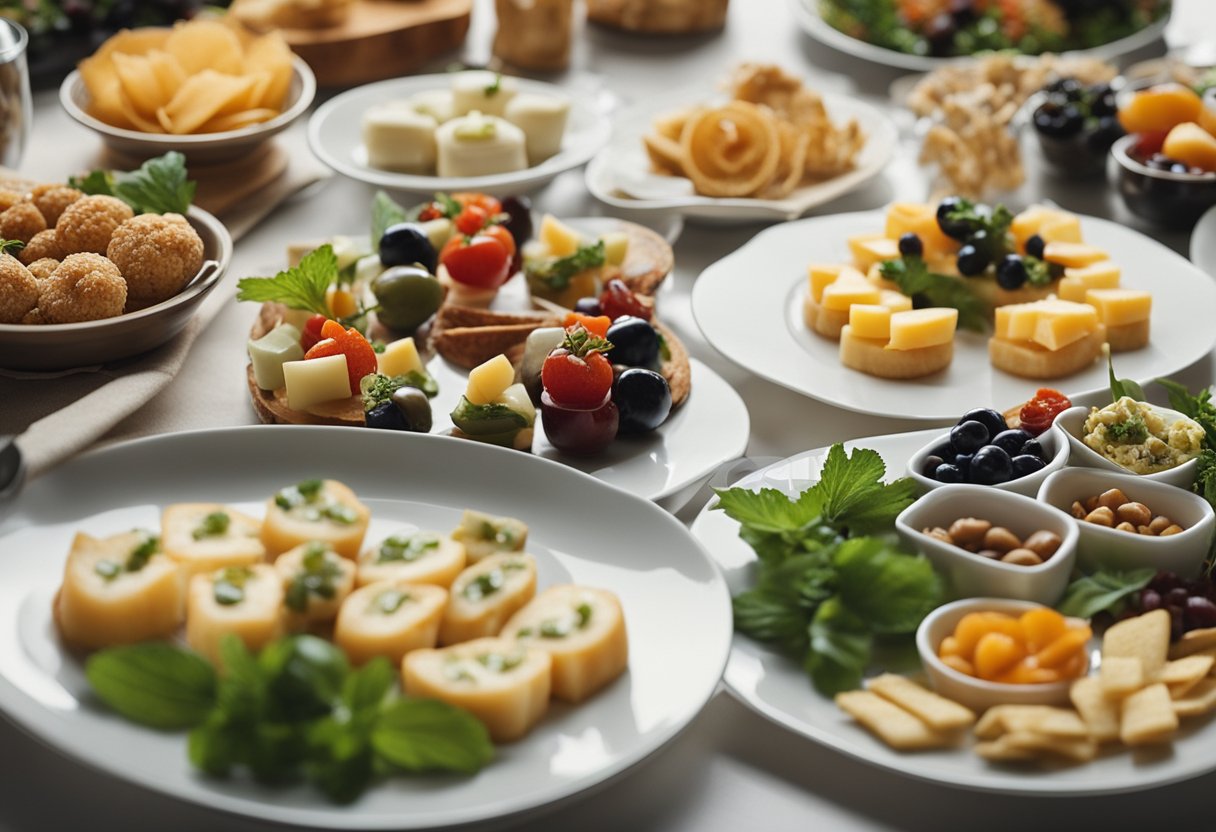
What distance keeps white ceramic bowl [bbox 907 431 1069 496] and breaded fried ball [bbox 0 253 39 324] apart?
3.86 feet

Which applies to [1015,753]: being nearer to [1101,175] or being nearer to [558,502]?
[558,502]

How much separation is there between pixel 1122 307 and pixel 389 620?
132 centimetres

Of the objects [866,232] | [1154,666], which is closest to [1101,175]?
[866,232]

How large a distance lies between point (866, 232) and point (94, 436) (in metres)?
1.39

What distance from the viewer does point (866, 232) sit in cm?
236

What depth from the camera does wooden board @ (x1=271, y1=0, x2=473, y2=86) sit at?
9.78 feet

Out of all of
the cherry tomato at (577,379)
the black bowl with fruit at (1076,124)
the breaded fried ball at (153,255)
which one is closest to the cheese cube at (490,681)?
the cherry tomato at (577,379)

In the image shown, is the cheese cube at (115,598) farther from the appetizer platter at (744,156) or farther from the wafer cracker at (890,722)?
the appetizer platter at (744,156)

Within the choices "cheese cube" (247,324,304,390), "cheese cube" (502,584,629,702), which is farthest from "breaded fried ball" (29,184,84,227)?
"cheese cube" (502,584,629,702)

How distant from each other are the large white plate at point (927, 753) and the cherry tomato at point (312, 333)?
2.45 ft

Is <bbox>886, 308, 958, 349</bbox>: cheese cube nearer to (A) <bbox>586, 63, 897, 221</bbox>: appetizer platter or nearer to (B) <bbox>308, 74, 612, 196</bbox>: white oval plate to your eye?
(A) <bbox>586, 63, 897, 221</bbox>: appetizer platter

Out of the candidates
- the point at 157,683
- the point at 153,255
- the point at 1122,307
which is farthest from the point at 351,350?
the point at 1122,307

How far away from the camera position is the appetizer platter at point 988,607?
124 cm

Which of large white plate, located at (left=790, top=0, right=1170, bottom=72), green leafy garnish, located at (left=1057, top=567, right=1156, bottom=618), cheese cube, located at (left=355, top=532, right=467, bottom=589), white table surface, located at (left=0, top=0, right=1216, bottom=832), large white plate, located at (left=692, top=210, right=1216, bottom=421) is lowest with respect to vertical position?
white table surface, located at (left=0, top=0, right=1216, bottom=832)
